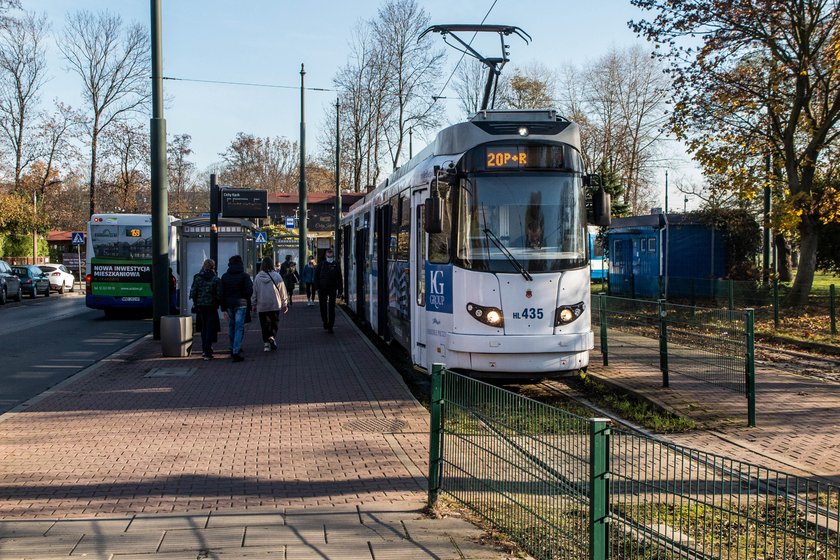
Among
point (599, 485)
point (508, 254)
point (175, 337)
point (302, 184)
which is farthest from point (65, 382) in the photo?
point (302, 184)

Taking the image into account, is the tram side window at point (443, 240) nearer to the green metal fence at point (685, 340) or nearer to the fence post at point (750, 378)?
the green metal fence at point (685, 340)

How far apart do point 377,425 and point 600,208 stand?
406 cm

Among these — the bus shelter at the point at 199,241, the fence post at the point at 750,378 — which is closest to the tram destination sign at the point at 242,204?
the bus shelter at the point at 199,241

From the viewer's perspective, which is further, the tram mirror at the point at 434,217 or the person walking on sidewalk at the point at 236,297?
the person walking on sidewalk at the point at 236,297

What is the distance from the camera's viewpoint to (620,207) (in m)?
46.2

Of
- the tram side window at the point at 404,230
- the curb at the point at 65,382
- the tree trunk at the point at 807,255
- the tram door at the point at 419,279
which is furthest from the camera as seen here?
the tree trunk at the point at 807,255

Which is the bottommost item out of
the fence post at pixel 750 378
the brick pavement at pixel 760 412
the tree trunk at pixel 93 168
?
the brick pavement at pixel 760 412

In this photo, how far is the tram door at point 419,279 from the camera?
11.6 m

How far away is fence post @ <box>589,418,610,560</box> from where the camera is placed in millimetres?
3939

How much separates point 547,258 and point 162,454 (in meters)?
5.19

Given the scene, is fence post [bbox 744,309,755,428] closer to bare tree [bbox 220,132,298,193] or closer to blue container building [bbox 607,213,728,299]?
blue container building [bbox 607,213,728,299]

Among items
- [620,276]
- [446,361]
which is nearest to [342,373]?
[446,361]

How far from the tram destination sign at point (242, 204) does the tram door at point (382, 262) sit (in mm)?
5819

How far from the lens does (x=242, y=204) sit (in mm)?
21844
